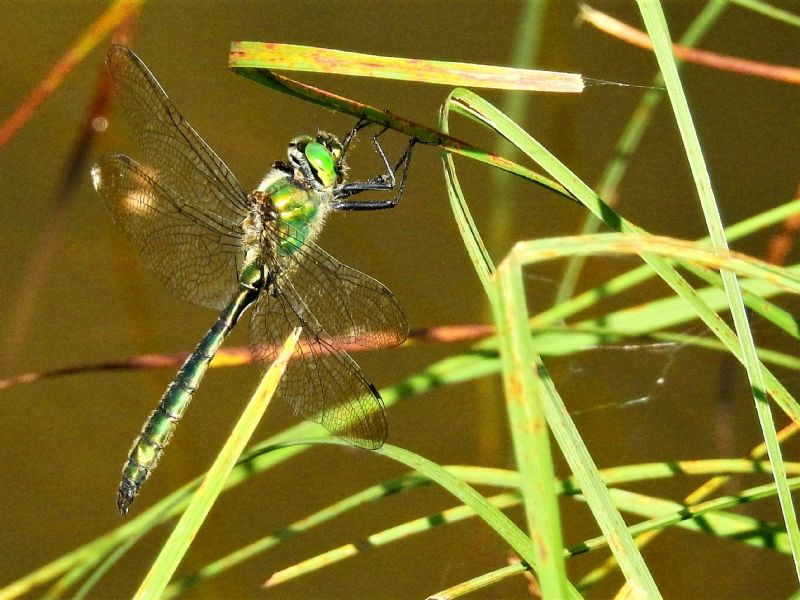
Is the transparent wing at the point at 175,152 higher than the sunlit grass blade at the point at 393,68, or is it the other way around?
the transparent wing at the point at 175,152

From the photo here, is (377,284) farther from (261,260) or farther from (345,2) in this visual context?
(345,2)

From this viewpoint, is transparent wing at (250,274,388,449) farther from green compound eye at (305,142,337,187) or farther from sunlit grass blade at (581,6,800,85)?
sunlit grass blade at (581,6,800,85)

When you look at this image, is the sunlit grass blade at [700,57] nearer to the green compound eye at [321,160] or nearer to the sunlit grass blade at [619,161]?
the sunlit grass blade at [619,161]

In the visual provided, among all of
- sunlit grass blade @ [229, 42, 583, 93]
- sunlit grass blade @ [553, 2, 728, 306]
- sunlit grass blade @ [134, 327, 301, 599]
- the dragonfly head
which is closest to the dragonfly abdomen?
the dragonfly head

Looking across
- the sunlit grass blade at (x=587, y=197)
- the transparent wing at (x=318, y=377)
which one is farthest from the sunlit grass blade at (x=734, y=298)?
the transparent wing at (x=318, y=377)

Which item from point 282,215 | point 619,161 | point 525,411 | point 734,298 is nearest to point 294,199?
point 282,215
